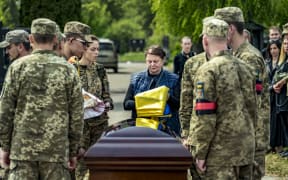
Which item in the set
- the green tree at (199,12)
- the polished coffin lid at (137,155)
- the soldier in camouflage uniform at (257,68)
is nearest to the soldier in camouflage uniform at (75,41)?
the soldier in camouflage uniform at (257,68)

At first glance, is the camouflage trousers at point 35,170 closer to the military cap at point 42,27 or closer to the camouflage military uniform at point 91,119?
the military cap at point 42,27

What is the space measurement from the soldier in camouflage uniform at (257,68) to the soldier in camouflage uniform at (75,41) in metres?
1.85

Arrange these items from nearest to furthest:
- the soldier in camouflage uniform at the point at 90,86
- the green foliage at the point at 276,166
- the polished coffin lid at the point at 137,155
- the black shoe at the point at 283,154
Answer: the polished coffin lid at the point at 137,155 → the soldier in camouflage uniform at the point at 90,86 → the green foliage at the point at 276,166 → the black shoe at the point at 283,154

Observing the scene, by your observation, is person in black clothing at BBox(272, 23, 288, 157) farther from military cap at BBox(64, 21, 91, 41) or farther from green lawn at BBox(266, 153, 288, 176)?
military cap at BBox(64, 21, 91, 41)

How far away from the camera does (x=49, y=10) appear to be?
22.1 metres

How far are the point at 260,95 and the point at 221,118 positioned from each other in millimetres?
1155

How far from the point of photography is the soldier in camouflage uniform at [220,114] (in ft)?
20.7

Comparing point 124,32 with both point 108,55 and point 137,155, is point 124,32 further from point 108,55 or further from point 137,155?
point 137,155

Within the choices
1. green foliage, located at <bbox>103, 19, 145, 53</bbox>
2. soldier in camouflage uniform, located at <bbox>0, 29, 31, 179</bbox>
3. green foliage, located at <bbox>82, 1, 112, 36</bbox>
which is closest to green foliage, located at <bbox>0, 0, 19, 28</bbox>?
green foliage, located at <bbox>82, 1, 112, 36</bbox>

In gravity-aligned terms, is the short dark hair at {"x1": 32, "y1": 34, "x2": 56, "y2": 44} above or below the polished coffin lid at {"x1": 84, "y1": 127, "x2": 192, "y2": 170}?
above

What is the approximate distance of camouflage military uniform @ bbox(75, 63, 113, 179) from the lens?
8.59 m

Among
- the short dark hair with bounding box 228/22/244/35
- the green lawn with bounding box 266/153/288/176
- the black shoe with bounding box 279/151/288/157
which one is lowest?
the black shoe with bounding box 279/151/288/157

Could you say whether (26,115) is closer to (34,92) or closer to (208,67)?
(34,92)

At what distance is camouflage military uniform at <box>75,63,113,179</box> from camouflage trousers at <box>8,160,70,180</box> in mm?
1999
